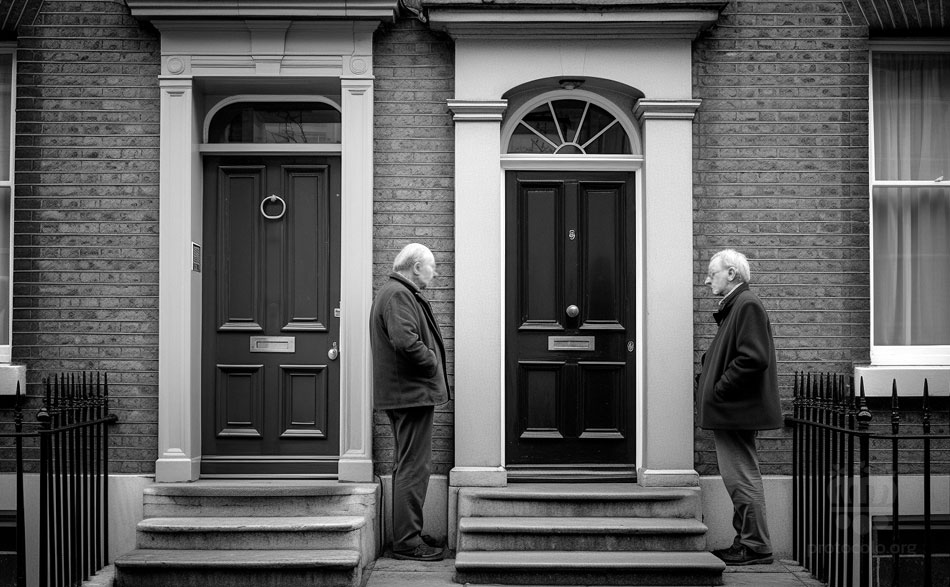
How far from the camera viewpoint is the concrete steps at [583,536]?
5801 mm

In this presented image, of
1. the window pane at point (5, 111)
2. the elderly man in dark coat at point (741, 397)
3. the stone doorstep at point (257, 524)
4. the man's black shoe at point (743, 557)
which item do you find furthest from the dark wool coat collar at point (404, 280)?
the window pane at point (5, 111)

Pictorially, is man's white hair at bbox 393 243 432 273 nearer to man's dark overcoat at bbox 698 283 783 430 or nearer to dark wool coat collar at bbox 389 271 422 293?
dark wool coat collar at bbox 389 271 422 293

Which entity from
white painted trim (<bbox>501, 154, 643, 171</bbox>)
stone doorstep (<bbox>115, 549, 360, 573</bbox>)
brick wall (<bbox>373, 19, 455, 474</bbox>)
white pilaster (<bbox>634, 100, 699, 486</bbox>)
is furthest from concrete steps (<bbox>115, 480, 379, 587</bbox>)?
white painted trim (<bbox>501, 154, 643, 171</bbox>)

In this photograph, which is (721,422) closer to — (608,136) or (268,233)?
(608,136)

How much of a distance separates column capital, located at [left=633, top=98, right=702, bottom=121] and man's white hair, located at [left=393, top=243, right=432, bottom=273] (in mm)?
2027

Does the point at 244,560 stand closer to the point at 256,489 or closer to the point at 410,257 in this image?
the point at 256,489

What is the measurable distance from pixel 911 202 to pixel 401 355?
13.9 ft

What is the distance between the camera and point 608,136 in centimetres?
722

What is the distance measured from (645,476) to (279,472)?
2818 mm

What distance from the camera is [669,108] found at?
687 centimetres

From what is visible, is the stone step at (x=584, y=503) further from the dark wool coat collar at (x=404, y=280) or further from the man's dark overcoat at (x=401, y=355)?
the dark wool coat collar at (x=404, y=280)

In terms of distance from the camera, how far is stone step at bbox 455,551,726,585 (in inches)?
227

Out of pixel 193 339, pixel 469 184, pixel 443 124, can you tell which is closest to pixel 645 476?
pixel 469 184

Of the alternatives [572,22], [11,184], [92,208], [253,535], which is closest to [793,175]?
[572,22]
